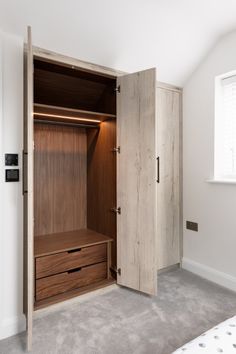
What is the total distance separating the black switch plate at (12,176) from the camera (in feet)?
5.74

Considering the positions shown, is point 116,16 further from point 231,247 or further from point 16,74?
point 231,247

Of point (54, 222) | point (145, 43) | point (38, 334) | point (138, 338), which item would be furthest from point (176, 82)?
point (38, 334)

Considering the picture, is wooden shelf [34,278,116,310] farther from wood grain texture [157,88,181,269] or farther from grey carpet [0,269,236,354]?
wood grain texture [157,88,181,269]

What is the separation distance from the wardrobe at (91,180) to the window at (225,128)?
490 millimetres

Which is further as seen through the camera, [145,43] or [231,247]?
[231,247]

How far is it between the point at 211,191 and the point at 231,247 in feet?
1.93

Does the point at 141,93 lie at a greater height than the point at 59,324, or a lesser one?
greater

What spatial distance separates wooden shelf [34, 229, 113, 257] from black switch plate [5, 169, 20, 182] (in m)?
0.66

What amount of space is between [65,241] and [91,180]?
2.46 feet

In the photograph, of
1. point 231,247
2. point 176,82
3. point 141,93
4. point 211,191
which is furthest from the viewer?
point 176,82

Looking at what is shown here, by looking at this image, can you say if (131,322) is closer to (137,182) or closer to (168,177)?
(137,182)

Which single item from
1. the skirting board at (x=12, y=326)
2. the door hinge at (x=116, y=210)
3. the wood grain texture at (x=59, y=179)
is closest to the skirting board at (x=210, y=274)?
the door hinge at (x=116, y=210)

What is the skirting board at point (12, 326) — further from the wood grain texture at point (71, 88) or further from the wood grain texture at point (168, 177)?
the wood grain texture at point (71, 88)

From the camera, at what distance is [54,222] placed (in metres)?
2.65
